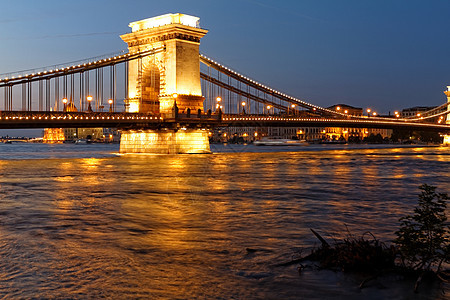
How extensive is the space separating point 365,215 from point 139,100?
5590cm

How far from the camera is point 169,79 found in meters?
65.7

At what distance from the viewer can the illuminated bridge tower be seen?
6412 cm

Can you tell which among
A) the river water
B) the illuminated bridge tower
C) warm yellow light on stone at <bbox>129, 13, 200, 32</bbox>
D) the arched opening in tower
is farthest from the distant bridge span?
the river water

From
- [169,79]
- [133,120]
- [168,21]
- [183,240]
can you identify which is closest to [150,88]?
[169,79]

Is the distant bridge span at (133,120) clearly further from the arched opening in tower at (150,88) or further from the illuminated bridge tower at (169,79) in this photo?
the arched opening in tower at (150,88)

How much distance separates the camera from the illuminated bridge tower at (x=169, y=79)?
64125mm

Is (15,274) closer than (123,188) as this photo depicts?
Yes

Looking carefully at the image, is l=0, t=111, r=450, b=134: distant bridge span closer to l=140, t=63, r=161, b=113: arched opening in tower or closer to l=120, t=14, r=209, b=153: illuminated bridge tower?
l=120, t=14, r=209, b=153: illuminated bridge tower

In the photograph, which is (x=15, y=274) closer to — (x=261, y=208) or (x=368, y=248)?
(x=368, y=248)

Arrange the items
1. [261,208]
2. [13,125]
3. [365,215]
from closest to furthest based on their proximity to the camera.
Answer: [365,215] → [261,208] → [13,125]

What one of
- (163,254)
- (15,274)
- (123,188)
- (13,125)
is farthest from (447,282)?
(13,125)

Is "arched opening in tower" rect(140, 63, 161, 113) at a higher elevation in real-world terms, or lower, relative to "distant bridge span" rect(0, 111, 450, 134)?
higher

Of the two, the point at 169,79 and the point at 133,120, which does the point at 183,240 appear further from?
the point at 169,79

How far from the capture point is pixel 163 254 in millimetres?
9633
